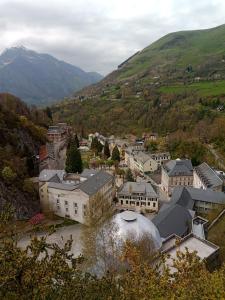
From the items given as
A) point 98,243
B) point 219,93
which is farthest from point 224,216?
point 219,93

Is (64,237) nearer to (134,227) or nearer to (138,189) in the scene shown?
(134,227)

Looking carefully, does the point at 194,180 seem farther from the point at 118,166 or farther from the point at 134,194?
the point at 118,166

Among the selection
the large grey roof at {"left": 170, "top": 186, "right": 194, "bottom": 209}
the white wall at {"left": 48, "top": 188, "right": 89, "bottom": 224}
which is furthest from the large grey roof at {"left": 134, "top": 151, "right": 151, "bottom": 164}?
the white wall at {"left": 48, "top": 188, "right": 89, "bottom": 224}

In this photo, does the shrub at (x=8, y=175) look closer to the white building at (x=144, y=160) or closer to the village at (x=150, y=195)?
the village at (x=150, y=195)

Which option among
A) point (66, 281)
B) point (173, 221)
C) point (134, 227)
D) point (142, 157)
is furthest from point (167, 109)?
point (66, 281)

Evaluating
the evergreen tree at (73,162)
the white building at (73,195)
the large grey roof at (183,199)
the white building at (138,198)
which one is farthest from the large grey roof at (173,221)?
the evergreen tree at (73,162)

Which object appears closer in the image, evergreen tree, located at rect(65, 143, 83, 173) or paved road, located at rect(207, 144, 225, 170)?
evergreen tree, located at rect(65, 143, 83, 173)

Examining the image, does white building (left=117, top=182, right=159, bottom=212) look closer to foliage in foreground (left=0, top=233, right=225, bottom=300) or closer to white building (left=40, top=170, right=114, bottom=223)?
white building (left=40, top=170, right=114, bottom=223)
